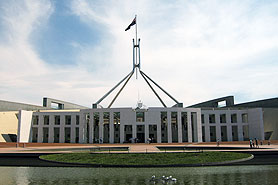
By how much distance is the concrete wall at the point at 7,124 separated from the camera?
49.4 meters

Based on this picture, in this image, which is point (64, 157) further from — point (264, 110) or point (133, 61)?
point (264, 110)

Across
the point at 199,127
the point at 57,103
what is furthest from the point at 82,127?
the point at 57,103

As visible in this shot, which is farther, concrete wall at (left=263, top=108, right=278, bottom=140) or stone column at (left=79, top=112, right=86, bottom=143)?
concrete wall at (left=263, top=108, right=278, bottom=140)

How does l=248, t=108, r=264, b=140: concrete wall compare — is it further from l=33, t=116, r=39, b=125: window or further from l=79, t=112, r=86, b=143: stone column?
l=33, t=116, r=39, b=125: window

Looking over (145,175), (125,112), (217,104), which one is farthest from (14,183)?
(217,104)

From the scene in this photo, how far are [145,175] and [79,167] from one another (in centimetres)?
574

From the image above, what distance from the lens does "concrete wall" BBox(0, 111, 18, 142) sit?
162ft

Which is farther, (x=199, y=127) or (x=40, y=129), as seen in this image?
(x=40, y=129)

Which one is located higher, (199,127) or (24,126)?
(24,126)

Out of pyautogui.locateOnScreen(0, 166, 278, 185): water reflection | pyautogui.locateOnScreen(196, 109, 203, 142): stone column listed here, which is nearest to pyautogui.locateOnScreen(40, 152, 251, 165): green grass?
pyautogui.locateOnScreen(0, 166, 278, 185): water reflection

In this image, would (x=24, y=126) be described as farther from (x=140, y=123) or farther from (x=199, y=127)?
(x=199, y=127)

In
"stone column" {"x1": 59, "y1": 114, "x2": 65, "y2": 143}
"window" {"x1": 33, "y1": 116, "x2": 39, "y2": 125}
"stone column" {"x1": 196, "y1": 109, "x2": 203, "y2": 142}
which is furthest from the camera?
"window" {"x1": 33, "y1": 116, "x2": 39, "y2": 125}

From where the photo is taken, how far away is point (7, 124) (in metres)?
51.1

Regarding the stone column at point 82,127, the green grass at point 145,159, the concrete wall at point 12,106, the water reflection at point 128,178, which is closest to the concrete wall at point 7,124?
the concrete wall at point 12,106
